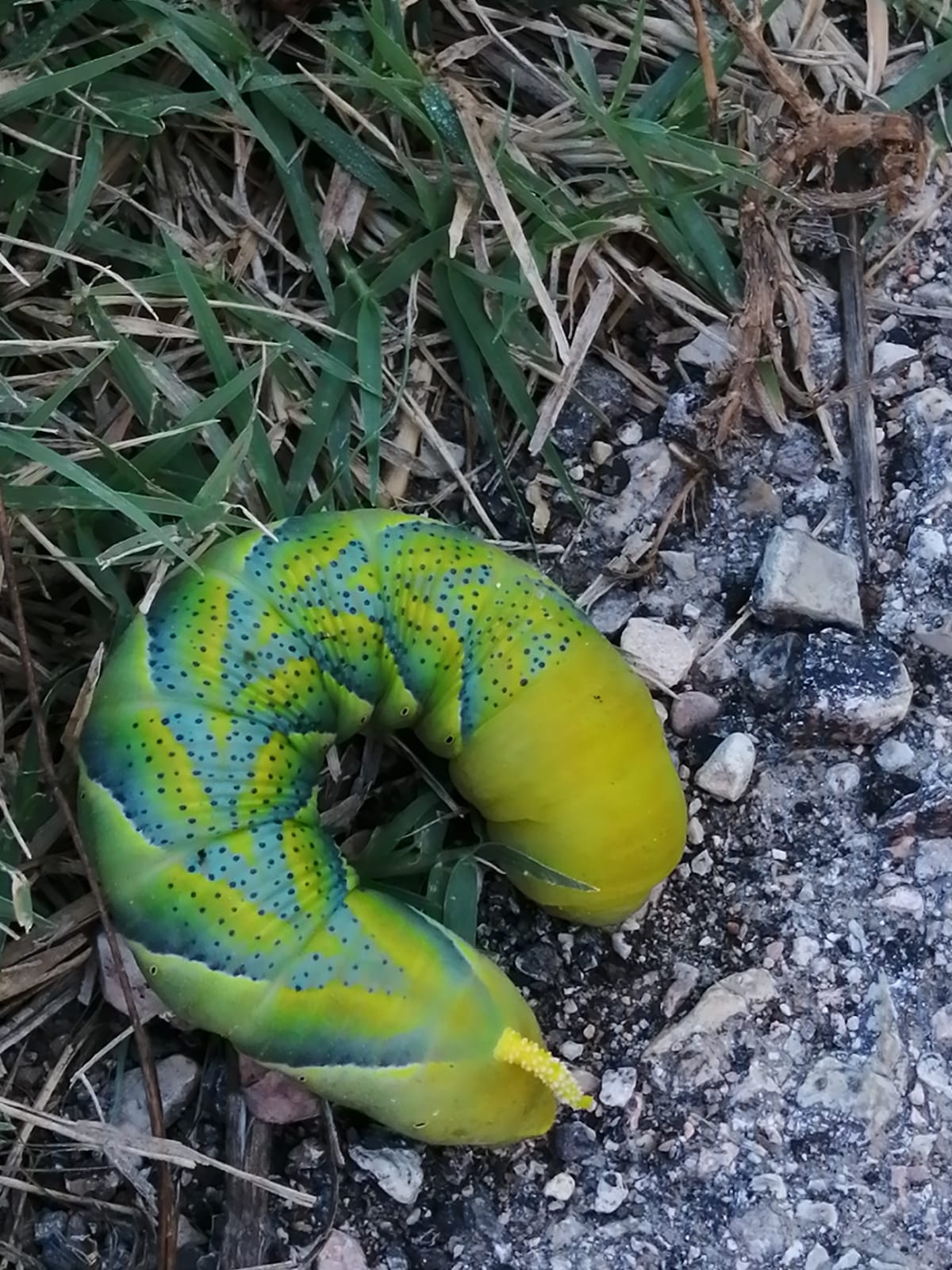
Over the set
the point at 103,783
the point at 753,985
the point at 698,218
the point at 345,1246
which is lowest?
the point at 345,1246

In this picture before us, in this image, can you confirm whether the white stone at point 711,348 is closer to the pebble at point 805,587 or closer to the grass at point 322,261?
the grass at point 322,261

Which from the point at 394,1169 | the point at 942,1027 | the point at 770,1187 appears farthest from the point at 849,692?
the point at 394,1169

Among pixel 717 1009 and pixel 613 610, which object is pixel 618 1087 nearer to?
pixel 717 1009

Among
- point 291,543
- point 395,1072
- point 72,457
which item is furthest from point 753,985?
point 72,457

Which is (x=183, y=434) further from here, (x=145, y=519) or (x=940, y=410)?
(x=940, y=410)

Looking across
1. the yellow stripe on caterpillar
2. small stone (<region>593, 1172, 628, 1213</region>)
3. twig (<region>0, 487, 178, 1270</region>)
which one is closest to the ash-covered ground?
small stone (<region>593, 1172, 628, 1213</region>)

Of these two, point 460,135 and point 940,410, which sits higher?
point 460,135

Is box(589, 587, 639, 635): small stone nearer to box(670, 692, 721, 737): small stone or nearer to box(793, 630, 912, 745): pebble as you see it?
box(670, 692, 721, 737): small stone
